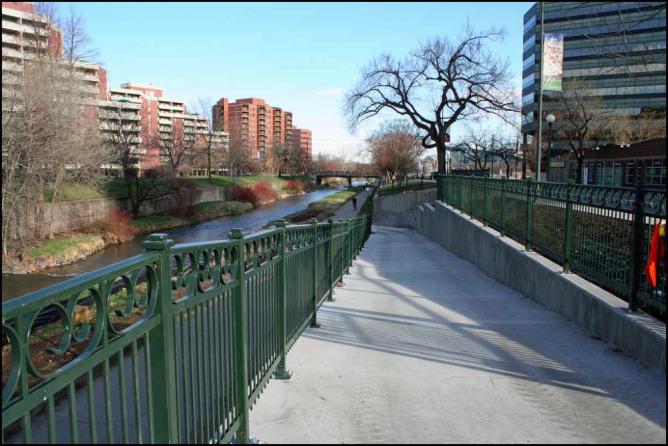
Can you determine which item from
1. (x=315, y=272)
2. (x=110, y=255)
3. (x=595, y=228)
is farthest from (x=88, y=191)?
(x=595, y=228)

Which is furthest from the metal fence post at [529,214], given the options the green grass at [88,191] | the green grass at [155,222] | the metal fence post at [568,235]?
the green grass at [155,222]

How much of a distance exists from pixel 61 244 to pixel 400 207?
22016 mm

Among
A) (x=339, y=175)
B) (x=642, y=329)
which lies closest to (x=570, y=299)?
(x=642, y=329)

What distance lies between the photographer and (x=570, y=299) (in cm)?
635

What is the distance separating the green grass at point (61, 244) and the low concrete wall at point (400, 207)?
19729 millimetres

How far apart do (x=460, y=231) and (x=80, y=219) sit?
2553cm

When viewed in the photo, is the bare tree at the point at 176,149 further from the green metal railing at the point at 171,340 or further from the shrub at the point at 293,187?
the green metal railing at the point at 171,340

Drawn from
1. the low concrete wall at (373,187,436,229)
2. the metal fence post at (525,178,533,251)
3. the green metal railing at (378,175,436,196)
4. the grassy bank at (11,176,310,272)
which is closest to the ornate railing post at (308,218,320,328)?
the metal fence post at (525,178,533,251)

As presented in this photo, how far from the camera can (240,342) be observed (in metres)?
3.26

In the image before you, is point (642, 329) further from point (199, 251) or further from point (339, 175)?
point (339, 175)

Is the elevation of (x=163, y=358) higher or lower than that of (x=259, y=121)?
lower

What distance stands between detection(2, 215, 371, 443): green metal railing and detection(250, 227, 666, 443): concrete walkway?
1.28ft

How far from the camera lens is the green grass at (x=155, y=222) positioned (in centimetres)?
3631

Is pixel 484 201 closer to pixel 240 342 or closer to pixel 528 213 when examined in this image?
pixel 528 213
